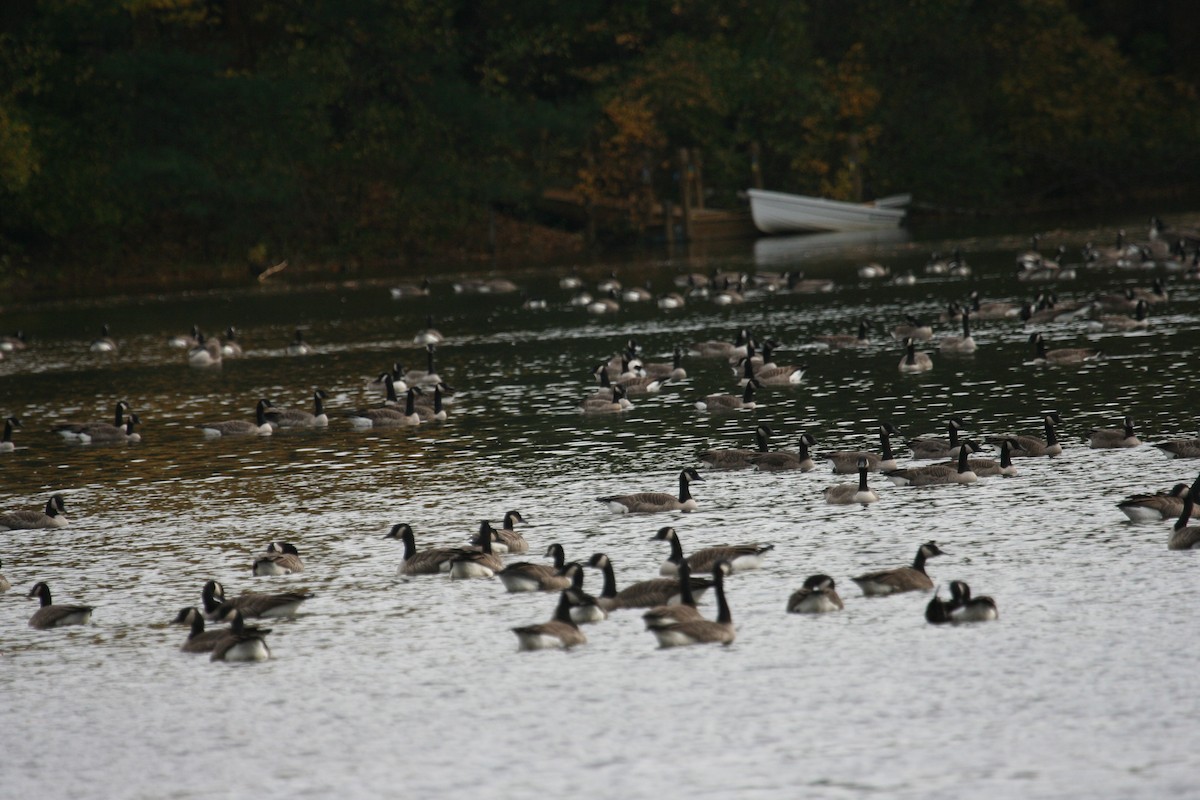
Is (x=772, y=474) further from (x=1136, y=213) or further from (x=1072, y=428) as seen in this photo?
→ (x=1136, y=213)

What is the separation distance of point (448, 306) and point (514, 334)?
9.55 m

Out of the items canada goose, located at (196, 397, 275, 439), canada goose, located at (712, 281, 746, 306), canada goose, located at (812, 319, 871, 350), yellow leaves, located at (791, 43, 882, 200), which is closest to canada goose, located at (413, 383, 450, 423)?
canada goose, located at (196, 397, 275, 439)

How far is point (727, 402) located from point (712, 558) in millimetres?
12036

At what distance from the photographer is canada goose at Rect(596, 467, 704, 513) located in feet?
67.2

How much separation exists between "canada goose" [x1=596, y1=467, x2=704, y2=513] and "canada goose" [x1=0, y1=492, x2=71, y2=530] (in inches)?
294

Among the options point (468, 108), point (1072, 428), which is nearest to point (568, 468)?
point (1072, 428)

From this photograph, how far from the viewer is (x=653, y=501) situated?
20484mm

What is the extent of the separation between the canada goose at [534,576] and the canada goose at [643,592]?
666mm

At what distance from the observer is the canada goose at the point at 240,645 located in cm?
1534

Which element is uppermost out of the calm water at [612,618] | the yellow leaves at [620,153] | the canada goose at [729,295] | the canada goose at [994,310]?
the yellow leaves at [620,153]

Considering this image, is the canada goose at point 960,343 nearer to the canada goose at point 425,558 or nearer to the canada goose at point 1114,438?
the canada goose at point 1114,438

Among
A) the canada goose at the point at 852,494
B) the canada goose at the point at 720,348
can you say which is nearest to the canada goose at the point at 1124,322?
the canada goose at the point at 720,348

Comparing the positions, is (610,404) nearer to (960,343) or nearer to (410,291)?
(960,343)

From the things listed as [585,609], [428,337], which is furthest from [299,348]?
[585,609]
